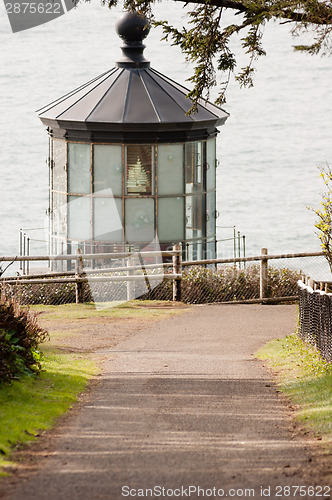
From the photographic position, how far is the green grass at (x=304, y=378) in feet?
28.3

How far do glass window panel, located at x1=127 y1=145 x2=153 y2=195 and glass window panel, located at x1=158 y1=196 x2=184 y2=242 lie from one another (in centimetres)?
48

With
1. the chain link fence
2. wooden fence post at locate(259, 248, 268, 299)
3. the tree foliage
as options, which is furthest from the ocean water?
the tree foliage

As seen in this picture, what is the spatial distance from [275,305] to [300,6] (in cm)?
1011

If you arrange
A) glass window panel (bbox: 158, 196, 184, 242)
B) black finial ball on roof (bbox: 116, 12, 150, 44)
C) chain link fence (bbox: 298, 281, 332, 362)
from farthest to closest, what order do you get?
black finial ball on roof (bbox: 116, 12, 150, 44) < glass window panel (bbox: 158, 196, 184, 242) < chain link fence (bbox: 298, 281, 332, 362)

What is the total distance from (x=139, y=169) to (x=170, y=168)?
0.70 m

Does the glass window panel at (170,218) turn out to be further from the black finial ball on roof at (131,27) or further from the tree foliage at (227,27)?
the tree foliage at (227,27)

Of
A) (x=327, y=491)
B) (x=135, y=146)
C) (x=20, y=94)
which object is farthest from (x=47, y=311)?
(x=20, y=94)

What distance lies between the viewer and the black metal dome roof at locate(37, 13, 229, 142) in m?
18.5

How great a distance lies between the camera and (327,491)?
6406 millimetres

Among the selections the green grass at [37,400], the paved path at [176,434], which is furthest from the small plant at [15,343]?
the paved path at [176,434]

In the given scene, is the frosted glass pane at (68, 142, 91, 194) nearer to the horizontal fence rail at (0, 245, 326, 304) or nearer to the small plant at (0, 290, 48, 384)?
the horizontal fence rail at (0, 245, 326, 304)

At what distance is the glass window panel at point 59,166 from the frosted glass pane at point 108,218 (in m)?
1.10

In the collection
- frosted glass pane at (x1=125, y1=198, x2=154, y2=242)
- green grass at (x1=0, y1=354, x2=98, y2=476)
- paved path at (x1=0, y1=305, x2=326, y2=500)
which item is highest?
frosted glass pane at (x1=125, y1=198, x2=154, y2=242)

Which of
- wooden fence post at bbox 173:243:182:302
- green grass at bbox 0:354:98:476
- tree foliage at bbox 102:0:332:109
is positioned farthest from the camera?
wooden fence post at bbox 173:243:182:302
